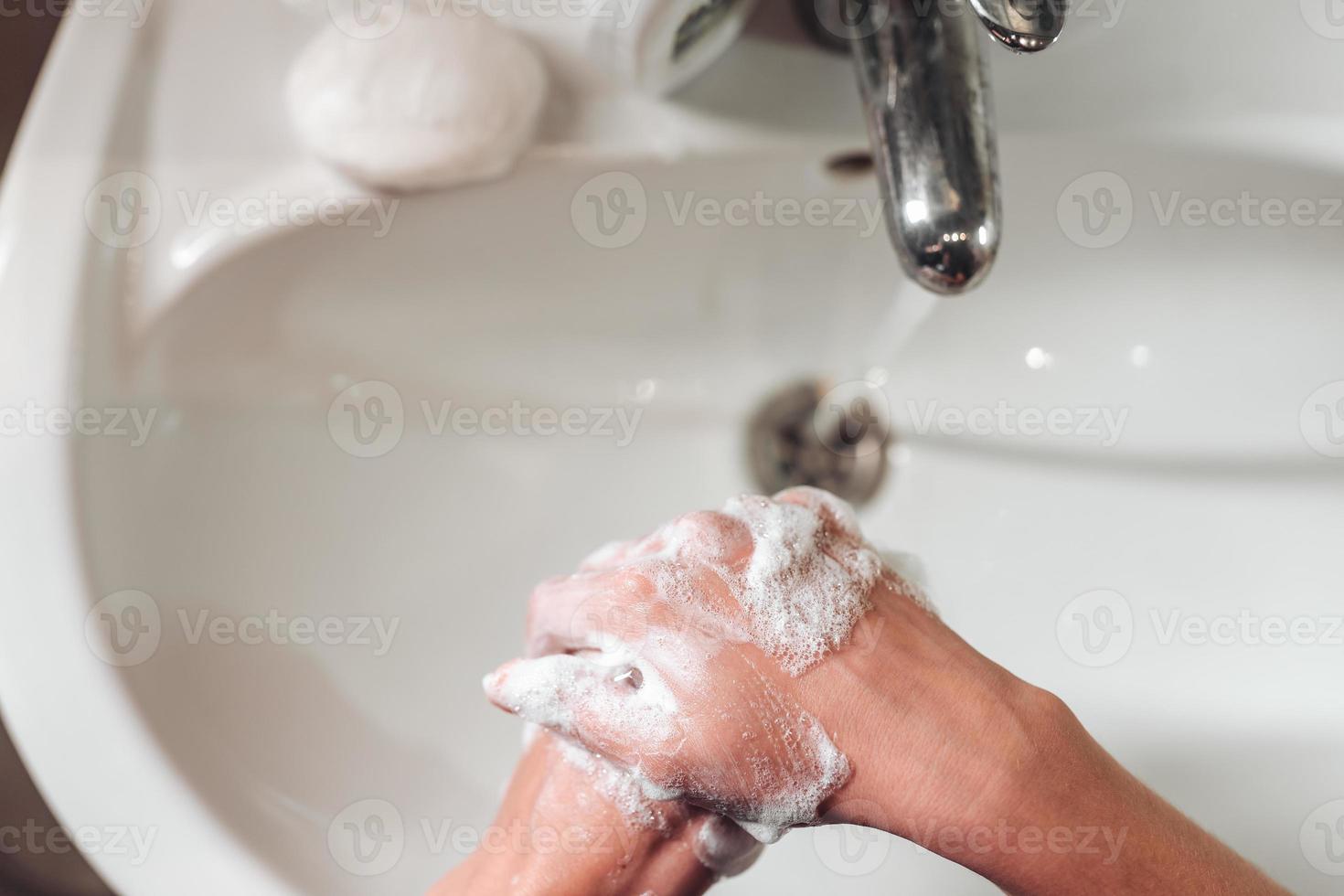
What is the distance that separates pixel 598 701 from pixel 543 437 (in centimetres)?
23

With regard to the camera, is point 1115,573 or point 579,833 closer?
point 579,833

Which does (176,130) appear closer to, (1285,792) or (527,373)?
(527,373)

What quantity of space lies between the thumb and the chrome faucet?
20cm

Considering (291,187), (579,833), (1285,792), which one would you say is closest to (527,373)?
(291,187)

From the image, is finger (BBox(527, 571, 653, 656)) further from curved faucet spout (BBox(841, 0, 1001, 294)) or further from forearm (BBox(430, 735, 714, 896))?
curved faucet spout (BBox(841, 0, 1001, 294))

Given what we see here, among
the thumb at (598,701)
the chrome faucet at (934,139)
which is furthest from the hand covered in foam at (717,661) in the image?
the chrome faucet at (934,139)

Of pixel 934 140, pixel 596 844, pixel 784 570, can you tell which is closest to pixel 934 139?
pixel 934 140

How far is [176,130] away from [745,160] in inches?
11.1

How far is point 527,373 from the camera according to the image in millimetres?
541

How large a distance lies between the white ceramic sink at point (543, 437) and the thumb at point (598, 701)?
13 cm

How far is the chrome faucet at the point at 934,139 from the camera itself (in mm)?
359

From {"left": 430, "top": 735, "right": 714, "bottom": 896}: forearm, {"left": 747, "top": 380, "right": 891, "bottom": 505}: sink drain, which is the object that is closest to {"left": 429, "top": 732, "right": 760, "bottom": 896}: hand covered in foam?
{"left": 430, "top": 735, "right": 714, "bottom": 896}: forearm

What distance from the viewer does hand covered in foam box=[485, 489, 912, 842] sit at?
1.08 feet

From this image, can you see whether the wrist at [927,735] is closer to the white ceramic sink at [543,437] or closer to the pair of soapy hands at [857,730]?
the pair of soapy hands at [857,730]
